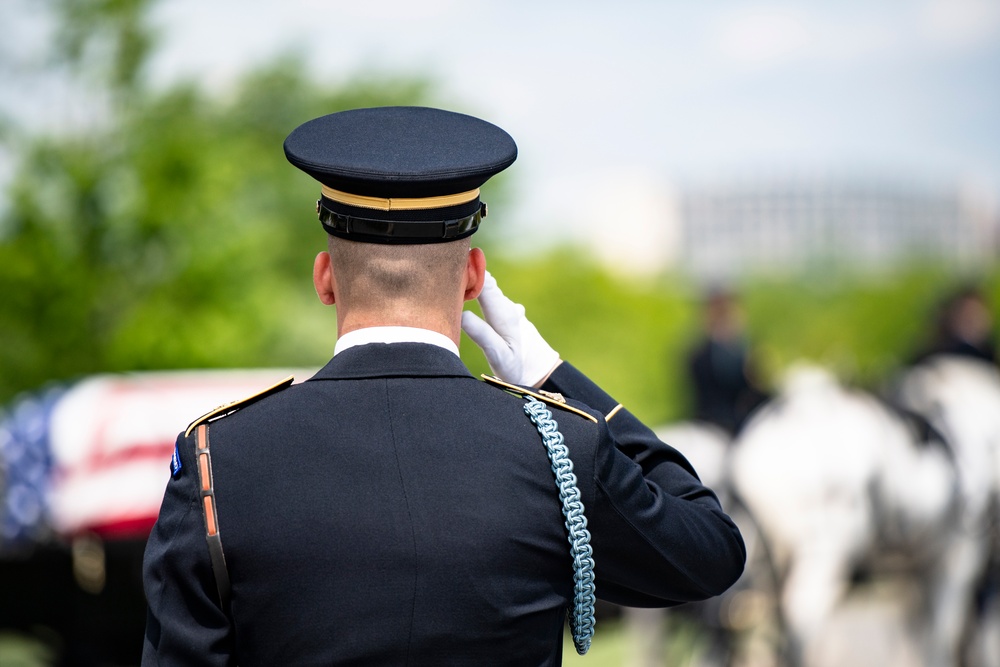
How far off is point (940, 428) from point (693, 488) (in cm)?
470

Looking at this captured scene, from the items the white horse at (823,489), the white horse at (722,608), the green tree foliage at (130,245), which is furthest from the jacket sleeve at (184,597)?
the green tree foliage at (130,245)

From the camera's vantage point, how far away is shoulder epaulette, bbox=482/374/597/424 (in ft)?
4.92

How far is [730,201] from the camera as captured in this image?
4112 inches

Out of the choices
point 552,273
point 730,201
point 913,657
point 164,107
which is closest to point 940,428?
point 913,657

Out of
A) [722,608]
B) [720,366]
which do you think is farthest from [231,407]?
[720,366]

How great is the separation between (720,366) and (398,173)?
5445mm

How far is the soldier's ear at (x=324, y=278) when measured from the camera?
150 centimetres

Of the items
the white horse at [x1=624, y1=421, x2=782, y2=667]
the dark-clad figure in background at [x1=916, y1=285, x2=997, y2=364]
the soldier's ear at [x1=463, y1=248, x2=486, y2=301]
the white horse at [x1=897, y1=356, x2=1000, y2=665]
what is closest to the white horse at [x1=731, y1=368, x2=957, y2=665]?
the white horse at [x1=624, y1=421, x2=782, y2=667]

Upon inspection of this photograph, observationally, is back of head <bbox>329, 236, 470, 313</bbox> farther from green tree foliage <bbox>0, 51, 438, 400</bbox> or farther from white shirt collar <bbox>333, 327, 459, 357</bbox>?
green tree foliage <bbox>0, 51, 438, 400</bbox>

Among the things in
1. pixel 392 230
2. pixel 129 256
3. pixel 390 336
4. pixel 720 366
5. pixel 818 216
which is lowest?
pixel 818 216

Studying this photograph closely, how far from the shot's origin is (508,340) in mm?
1654

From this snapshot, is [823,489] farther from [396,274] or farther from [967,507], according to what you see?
[396,274]

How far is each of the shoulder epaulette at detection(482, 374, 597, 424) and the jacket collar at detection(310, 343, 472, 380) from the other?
65 millimetres

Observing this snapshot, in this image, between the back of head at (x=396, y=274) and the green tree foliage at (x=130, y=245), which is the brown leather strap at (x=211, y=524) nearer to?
the back of head at (x=396, y=274)
